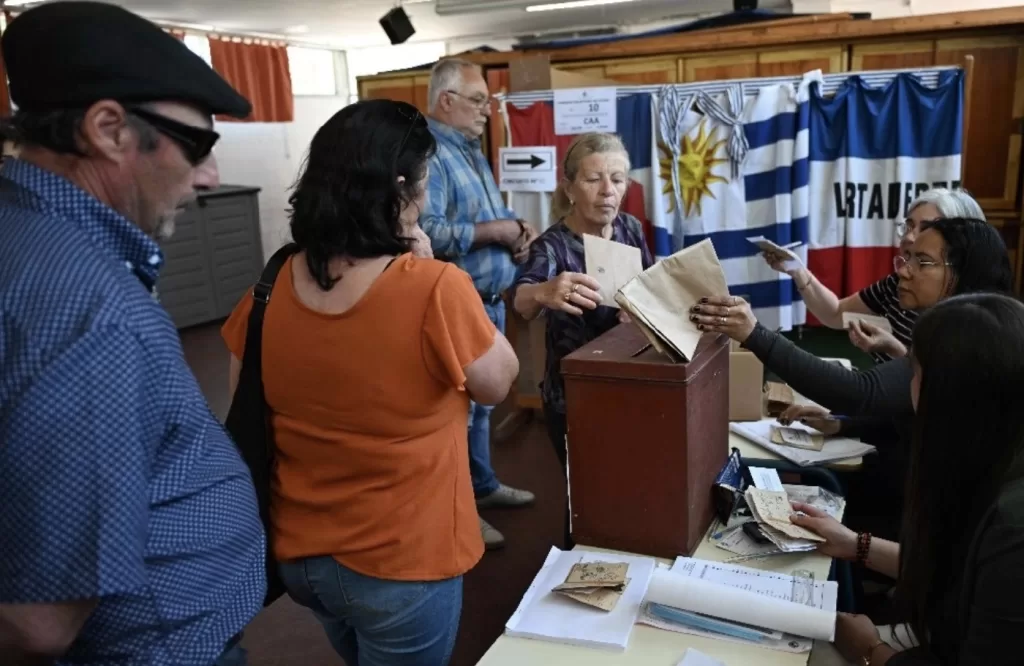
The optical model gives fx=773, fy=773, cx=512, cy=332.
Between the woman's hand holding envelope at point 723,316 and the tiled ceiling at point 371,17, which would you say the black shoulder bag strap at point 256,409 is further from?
the tiled ceiling at point 371,17

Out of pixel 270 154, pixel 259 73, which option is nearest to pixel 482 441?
pixel 259 73

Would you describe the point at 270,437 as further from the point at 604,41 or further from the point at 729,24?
the point at 729,24

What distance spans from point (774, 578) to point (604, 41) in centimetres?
421

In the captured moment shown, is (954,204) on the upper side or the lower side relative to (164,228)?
lower

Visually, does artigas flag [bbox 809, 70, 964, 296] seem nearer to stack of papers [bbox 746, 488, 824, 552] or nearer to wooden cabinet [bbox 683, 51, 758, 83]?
wooden cabinet [bbox 683, 51, 758, 83]

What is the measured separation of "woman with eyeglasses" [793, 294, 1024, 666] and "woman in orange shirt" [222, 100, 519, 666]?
65 centimetres

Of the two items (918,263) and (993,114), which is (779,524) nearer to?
(918,263)

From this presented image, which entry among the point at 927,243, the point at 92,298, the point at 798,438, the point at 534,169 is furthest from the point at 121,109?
the point at 534,169

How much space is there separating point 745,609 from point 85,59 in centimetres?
115

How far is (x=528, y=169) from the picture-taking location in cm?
395

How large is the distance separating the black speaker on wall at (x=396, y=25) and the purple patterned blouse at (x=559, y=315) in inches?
215

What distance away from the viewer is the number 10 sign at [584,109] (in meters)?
3.81

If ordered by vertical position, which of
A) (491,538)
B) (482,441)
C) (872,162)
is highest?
(872,162)

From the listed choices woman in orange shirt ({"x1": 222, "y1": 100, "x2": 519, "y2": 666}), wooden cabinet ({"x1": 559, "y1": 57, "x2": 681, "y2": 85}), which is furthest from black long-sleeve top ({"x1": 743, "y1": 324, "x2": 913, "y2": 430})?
wooden cabinet ({"x1": 559, "y1": 57, "x2": 681, "y2": 85})
